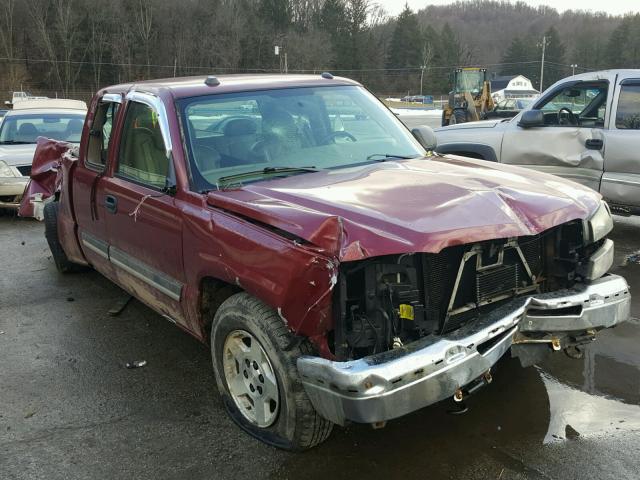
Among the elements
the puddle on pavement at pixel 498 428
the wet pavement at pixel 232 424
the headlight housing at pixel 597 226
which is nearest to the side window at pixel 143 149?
the wet pavement at pixel 232 424

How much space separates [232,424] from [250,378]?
1.40 ft

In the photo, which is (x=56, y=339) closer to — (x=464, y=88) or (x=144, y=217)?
(x=144, y=217)

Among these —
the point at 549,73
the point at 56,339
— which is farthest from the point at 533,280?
the point at 549,73

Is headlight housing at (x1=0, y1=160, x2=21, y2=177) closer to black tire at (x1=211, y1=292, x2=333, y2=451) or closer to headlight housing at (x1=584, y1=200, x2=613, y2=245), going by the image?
black tire at (x1=211, y1=292, x2=333, y2=451)

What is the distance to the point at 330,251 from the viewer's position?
253cm

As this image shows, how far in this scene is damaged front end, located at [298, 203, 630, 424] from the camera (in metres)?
2.50

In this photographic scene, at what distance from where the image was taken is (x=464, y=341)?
2645mm

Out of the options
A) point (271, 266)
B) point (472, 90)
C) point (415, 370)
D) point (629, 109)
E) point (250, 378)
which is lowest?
point (250, 378)

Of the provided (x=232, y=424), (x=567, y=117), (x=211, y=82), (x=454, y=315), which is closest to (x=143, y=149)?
(x=211, y=82)

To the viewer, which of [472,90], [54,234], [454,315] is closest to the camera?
[454,315]

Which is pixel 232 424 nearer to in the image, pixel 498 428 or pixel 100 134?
pixel 498 428

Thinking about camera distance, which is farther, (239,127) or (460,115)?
(460,115)

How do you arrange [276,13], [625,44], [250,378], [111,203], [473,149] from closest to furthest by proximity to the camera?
1. [250,378]
2. [111,203]
3. [473,149]
4. [276,13]
5. [625,44]

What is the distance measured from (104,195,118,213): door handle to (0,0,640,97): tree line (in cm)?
7108
